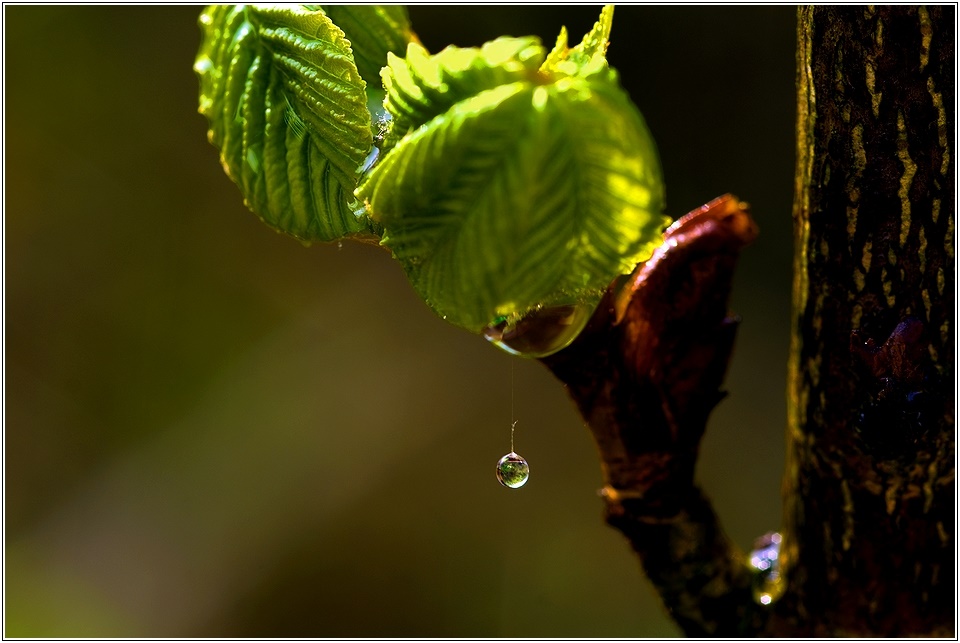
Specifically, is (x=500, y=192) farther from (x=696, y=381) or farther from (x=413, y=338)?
(x=413, y=338)

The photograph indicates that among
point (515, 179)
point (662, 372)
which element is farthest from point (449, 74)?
point (662, 372)

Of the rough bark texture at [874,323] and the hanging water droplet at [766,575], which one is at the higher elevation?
the rough bark texture at [874,323]

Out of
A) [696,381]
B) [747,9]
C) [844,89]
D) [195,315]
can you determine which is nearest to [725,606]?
[696,381]

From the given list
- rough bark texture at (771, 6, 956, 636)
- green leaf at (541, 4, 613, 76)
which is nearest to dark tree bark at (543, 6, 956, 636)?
rough bark texture at (771, 6, 956, 636)

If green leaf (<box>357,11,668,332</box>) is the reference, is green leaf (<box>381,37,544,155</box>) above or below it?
above

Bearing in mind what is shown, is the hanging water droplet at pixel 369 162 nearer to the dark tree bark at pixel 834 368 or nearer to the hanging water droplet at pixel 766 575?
the dark tree bark at pixel 834 368

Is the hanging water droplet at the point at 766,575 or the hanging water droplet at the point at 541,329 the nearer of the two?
the hanging water droplet at the point at 541,329

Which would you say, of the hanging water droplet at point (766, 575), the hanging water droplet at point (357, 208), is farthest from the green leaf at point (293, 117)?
the hanging water droplet at point (766, 575)

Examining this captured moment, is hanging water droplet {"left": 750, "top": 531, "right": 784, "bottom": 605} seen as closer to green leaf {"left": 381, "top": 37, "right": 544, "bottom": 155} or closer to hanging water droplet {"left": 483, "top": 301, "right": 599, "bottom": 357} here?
hanging water droplet {"left": 483, "top": 301, "right": 599, "bottom": 357}
